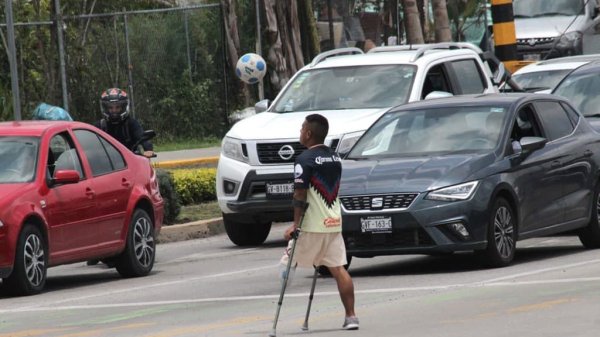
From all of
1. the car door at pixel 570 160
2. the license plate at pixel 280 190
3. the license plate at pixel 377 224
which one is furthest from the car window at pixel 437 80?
the license plate at pixel 377 224

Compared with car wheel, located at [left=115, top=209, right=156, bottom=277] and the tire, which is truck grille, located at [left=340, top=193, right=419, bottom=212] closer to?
car wheel, located at [left=115, top=209, right=156, bottom=277]

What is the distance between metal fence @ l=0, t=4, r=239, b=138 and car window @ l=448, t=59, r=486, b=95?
46.7 ft

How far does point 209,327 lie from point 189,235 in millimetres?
8968

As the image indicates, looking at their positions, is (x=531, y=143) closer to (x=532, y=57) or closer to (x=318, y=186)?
(x=318, y=186)

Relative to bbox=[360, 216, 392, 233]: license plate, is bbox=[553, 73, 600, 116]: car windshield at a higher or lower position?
higher

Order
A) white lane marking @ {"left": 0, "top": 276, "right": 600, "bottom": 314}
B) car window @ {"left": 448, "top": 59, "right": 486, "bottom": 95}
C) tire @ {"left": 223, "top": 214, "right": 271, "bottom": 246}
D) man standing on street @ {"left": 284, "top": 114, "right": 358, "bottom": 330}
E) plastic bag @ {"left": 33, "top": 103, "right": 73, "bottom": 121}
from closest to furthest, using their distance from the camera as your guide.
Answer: man standing on street @ {"left": 284, "top": 114, "right": 358, "bottom": 330} < white lane marking @ {"left": 0, "top": 276, "right": 600, "bottom": 314} < plastic bag @ {"left": 33, "top": 103, "right": 73, "bottom": 121} < tire @ {"left": 223, "top": 214, "right": 271, "bottom": 246} < car window @ {"left": 448, "top": 59, "right": 486, "bottom": 95}

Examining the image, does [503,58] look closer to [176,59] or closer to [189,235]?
[176,59]

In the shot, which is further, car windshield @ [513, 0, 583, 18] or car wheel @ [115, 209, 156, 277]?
car windshield @ [513, 0, 583, 18]

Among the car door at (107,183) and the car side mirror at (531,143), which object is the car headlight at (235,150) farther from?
the car side mirror at (531,143)

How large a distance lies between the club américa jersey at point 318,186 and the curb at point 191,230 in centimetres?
892

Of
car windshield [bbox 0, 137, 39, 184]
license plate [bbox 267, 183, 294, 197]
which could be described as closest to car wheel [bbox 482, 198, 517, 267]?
license plate [bbox 267, 183, 294, 197]

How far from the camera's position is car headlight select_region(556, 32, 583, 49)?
37.5 m

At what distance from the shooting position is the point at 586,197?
1530 cm

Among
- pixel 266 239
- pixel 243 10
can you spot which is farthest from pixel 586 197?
pixel 243 10
